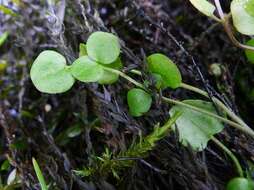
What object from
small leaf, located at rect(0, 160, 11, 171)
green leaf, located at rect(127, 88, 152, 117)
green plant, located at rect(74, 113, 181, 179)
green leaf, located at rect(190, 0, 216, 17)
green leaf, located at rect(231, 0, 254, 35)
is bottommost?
small leaf, located at rect(0, 160, 11, 171)

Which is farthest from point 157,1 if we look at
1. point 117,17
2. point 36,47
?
point 36,47

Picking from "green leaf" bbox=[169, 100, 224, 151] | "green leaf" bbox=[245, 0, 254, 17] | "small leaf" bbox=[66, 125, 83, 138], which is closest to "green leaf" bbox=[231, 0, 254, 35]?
"green leaf" bbox=[245, 0, 254, 17]

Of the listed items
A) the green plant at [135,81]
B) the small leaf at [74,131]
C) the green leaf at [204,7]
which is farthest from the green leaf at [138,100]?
the small leaf at [74,131]

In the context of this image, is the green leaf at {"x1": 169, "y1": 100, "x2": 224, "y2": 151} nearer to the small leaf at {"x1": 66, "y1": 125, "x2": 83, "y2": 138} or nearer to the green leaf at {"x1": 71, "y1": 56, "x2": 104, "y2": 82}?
the green leaf at {"x1": 71, "y1": 56, "x2": 104, "y2": 82}

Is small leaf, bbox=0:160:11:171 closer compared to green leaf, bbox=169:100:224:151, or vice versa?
green leaf, bbox=169:100:224:151

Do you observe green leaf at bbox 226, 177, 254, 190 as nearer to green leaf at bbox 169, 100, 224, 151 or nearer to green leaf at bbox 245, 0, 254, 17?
green leaf at bbox 169, 100, 224, 151

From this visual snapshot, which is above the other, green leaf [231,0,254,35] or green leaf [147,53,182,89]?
green leaf [231,0,254,35]

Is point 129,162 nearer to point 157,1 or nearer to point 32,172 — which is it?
point 32,172
